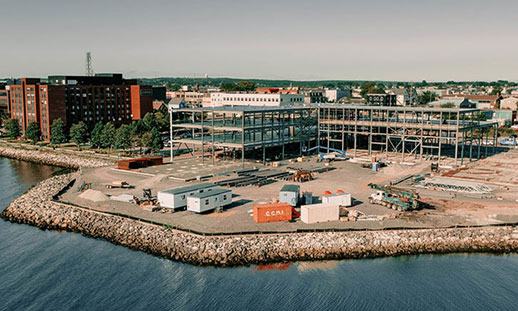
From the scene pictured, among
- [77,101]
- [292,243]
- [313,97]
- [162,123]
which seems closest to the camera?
[292,243]

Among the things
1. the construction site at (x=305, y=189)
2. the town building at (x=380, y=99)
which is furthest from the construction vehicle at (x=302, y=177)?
the town building at (x=380, y=99)

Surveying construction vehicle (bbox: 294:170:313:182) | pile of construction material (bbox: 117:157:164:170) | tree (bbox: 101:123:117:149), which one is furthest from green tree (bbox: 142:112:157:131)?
construction vehicle (bbox: 294:170:313:182)

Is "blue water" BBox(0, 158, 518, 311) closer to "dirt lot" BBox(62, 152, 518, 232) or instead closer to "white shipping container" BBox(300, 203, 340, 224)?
"dirt lot" BBox(62, 152, 518, 232)

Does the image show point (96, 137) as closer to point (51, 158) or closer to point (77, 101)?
point (51, 158)

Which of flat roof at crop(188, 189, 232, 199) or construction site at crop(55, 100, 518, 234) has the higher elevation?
flat roof at crop(188, 189, 232, 199)

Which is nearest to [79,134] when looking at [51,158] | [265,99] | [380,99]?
[51,158]

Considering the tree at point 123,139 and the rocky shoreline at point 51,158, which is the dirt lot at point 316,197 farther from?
the tree at point 123,139
